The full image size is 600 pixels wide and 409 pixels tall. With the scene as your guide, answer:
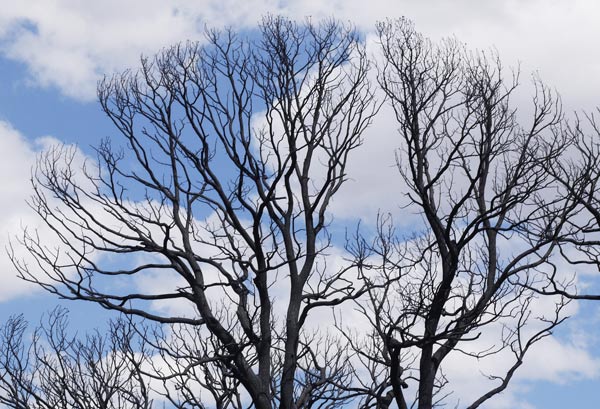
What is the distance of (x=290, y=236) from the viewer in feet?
38.2

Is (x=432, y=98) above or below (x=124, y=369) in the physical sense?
above

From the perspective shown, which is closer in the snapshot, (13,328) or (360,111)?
(360,111)

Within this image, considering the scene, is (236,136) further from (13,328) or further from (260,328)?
→ (13,328)

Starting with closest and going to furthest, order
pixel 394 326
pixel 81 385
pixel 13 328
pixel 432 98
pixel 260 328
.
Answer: pixel 394 326 → pixel 260 328 → pixel 432 98 → pixel 81 385 → pixel 13 328

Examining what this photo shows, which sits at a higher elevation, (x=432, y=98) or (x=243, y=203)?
(x=432, y=98)

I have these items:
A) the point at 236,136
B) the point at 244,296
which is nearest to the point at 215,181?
the point at 236,136

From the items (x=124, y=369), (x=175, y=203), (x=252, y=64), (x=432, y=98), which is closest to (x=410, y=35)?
(x=432, y=98)

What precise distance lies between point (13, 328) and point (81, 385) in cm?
195

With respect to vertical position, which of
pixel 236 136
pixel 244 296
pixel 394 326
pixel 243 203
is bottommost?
pixel 394 326

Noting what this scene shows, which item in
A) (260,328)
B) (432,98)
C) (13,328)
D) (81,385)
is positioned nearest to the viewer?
(260,328)

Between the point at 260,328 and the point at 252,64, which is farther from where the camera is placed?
the point at 252,64

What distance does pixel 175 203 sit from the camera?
481 inches

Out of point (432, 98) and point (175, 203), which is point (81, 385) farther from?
point (432, 98)

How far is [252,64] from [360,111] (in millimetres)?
1763
